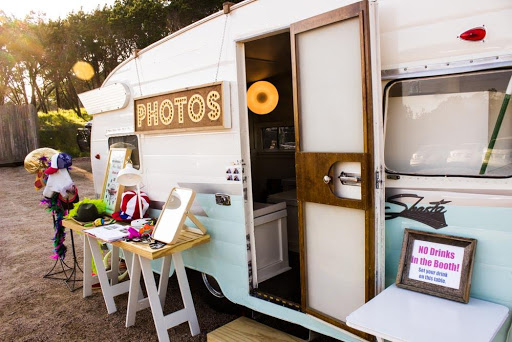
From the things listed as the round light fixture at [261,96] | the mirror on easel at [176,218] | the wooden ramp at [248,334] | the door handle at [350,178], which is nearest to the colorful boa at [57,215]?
the mirror on easel at [176,218]

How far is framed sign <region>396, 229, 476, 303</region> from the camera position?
2.29 metres

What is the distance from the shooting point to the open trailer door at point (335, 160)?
2.56m

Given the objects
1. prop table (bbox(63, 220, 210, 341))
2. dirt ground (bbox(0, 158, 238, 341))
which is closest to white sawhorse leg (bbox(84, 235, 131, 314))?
prop table (bbox(63, 220, 210, 341))

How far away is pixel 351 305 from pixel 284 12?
2.20m

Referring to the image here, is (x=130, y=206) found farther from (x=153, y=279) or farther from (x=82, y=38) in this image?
(x=82, y=38)

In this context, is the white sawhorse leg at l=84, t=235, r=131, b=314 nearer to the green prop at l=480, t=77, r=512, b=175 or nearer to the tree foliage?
the green prop at l=480, t=77, r=512, b=175

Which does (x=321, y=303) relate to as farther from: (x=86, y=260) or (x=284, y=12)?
(x=86, y=260)

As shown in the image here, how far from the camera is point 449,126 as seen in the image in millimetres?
2391

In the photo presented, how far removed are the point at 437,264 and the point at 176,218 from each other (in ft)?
7.34

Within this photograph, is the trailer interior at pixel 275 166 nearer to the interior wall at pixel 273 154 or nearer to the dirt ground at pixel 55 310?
the interior wall at pixel 273 154

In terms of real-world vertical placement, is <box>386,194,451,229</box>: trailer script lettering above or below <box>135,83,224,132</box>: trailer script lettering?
below

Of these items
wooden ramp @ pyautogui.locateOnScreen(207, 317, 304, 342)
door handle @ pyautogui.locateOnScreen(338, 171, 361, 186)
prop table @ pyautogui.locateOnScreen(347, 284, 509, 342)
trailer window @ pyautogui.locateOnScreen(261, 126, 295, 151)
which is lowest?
wooden ramp @ pyautogui.locateOnScreen(207, 317, 304, 342)

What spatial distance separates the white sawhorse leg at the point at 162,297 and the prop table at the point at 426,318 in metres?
2.07

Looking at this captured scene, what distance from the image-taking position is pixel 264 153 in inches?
288
